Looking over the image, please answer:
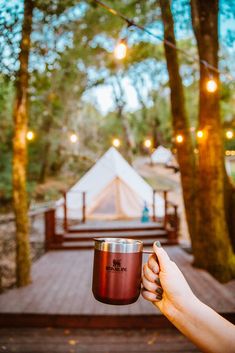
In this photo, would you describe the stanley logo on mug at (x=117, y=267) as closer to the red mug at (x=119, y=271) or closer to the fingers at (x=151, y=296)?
the red mug at (x=119, y=271)

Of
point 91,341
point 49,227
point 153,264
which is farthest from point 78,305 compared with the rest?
point 153,264

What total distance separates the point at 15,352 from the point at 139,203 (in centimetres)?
815

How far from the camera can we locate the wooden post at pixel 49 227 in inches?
350

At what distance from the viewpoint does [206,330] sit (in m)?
1.13

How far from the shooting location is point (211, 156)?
614 centimetres

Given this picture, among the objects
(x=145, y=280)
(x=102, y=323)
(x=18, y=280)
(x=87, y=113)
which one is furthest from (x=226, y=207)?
(x=87, y=113)

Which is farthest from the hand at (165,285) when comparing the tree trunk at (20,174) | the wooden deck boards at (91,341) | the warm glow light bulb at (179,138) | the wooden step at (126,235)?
the wooden step at (126,235)

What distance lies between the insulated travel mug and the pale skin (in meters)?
0.05

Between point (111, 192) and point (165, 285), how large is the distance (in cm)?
1082

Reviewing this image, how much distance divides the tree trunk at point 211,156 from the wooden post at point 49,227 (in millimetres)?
4205

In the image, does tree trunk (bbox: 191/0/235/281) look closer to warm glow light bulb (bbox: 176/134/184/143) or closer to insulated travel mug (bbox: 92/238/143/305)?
warm glow light bulb (bbox: 176/134/184/143)

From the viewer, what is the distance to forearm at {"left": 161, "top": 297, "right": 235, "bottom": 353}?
109 cm

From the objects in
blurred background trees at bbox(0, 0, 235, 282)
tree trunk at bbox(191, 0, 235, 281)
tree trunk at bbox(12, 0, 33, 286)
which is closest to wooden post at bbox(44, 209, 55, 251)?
blurred background trees at bbox(0, 0, 235, 282)

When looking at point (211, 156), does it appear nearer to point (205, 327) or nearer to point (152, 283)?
point (152, 283)
